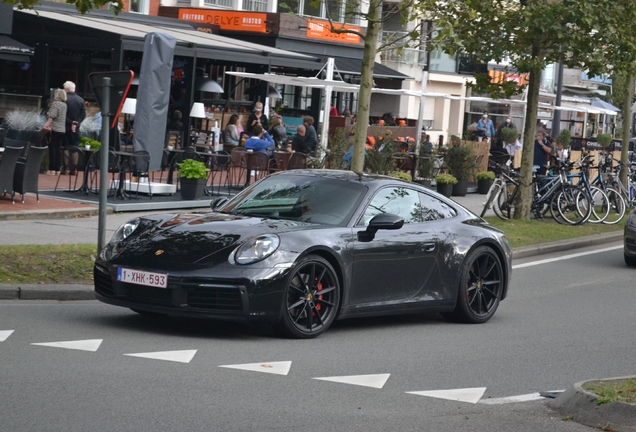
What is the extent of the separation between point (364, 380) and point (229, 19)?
107ft

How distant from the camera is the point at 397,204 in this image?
33.7 ft

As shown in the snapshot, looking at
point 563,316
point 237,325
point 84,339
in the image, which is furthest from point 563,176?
point 84,339

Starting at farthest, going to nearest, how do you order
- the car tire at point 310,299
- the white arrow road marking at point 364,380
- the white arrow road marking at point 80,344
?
the car tire at point 310,299 → the white arrow road marking at point 80,344 → the white arrow road marking at point 364,380

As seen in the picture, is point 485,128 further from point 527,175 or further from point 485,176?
point 527,175

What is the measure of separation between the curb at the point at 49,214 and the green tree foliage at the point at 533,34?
6497mm

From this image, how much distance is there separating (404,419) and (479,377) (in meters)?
1.69

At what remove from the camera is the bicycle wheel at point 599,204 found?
894 inches

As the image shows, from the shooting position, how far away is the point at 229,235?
8.98 metres

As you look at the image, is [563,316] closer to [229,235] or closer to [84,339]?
[229,235]

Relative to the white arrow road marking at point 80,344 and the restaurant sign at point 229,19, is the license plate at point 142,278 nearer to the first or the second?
the white arrow road marking at point 80,344

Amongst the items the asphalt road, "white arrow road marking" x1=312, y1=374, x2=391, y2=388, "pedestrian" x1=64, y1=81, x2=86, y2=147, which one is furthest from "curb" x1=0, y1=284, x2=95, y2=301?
"pedestrian" x1=64, y1=81, x2=86, y2=147

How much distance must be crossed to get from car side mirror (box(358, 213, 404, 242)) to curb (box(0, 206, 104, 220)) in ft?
25.6

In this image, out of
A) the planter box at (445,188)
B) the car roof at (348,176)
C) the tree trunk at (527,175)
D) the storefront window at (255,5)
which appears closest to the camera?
the car roof at (348,176)

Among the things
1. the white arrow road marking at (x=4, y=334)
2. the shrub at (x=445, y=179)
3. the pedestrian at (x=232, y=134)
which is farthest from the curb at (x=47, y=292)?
the pedestrian at (x=232, y=134)
